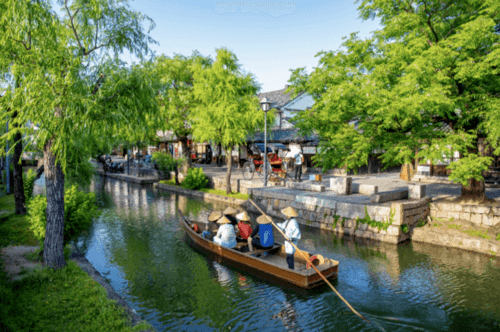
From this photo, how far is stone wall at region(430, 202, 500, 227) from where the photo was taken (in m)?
11.5

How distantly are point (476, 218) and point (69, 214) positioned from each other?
13.8 m

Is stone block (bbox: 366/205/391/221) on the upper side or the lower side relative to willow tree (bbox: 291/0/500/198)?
lower

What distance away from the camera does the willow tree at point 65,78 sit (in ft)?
20.2

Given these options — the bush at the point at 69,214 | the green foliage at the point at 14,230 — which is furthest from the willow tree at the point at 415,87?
the green foliage at the point at 14,230

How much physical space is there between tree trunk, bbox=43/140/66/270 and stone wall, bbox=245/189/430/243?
1001 centimetres

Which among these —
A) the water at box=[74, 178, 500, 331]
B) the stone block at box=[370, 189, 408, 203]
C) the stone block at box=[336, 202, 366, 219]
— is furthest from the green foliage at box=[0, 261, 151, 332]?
the stone block at box=[370, 189, 408, 203]

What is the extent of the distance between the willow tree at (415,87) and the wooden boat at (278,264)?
4.40m

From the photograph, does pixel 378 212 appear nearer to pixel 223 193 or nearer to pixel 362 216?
pixel 362 216

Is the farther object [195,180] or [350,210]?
[195,180]

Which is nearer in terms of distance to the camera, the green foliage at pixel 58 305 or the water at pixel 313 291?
the green foliage at pixel 58 305

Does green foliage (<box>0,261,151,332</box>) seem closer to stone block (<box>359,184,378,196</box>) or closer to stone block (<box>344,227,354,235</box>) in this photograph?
stone block (<box>344,227,354,235</box>)

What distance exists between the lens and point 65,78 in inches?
246

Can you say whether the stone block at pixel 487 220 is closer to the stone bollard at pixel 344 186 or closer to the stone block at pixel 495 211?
the stone block at pixel 495 211

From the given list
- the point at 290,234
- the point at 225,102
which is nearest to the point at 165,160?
the point at 225,102
